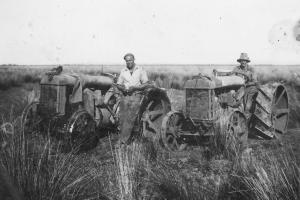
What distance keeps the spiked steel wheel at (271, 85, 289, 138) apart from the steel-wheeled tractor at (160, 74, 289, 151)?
603mm

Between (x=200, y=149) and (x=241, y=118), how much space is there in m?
1.13

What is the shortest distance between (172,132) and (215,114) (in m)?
0.86

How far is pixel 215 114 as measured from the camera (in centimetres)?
661

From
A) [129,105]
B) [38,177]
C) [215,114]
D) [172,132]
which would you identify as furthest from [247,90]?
[38,177]

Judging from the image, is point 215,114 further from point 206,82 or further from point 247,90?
point 247,90

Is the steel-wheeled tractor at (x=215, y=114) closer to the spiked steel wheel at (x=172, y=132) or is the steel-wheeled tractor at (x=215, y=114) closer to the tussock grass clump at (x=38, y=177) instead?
the spiked steel wheel at (x=172, y=132)

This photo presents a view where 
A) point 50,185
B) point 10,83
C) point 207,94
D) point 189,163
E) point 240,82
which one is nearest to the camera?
point 50,185

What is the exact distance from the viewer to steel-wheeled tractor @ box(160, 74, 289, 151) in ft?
20.9

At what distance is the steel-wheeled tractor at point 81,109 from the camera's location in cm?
595

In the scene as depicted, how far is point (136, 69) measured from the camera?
6785mm

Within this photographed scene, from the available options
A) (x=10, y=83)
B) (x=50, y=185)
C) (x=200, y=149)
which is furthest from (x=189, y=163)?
(x=10, y=83)

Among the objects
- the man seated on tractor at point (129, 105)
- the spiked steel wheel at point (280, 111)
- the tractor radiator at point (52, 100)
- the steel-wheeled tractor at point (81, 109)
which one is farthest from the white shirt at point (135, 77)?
the spiked steel wheel at point (280, 111)

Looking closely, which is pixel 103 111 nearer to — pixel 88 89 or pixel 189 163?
pixel 88 89

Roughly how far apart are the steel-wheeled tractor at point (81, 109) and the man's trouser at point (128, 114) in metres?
0.09
